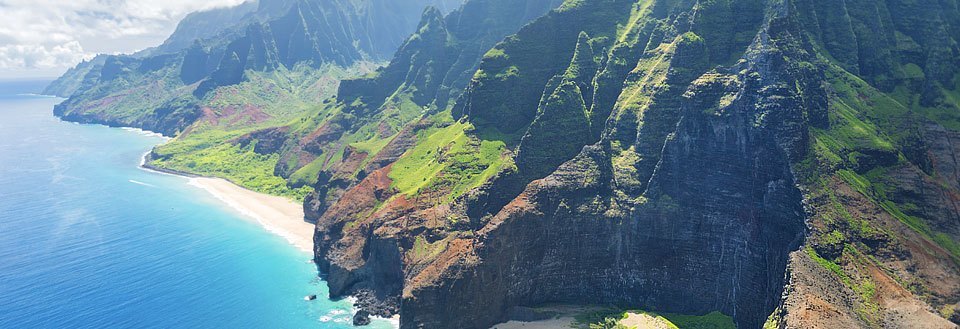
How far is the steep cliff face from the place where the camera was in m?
109

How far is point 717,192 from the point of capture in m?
127

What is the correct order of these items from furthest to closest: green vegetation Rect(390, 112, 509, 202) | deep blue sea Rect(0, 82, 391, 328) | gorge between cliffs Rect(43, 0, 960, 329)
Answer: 1. green vegetation Rect(390, 112, 509, 202)
2. deep blue sea Rect(0, 82, 391, 328)
3. gorge between cliffs Rect(43, 0, 960, 329)

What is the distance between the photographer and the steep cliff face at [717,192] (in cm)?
10912

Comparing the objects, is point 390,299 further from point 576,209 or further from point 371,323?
point 576,209

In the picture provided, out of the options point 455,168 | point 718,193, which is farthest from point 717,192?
point 455,168

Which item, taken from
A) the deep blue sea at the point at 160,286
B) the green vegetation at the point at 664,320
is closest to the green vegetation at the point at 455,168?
the deep blue sea at the point at 160,286

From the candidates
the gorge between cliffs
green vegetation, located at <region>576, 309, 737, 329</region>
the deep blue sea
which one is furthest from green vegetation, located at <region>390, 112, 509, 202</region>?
green vegetation, located at <region>576, 309, 737, 329</region>

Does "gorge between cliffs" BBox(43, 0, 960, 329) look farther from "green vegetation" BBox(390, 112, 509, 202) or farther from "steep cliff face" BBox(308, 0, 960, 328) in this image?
"green vegetation" BBox(390, 112, 509, 202)

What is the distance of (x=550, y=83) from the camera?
17375 centimetres

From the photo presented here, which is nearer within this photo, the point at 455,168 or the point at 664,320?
the point at 664,320

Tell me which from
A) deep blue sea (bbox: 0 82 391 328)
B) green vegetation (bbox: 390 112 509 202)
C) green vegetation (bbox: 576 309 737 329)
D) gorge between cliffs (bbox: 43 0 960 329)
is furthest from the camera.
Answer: green vegetation (bbox: 390 112 509 202)

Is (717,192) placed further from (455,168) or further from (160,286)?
(160,286)

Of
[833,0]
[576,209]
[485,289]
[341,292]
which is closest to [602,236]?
[576,209]

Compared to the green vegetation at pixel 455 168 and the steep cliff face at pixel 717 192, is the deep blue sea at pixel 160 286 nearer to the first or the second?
the steep cliff face at pixel 717 192
